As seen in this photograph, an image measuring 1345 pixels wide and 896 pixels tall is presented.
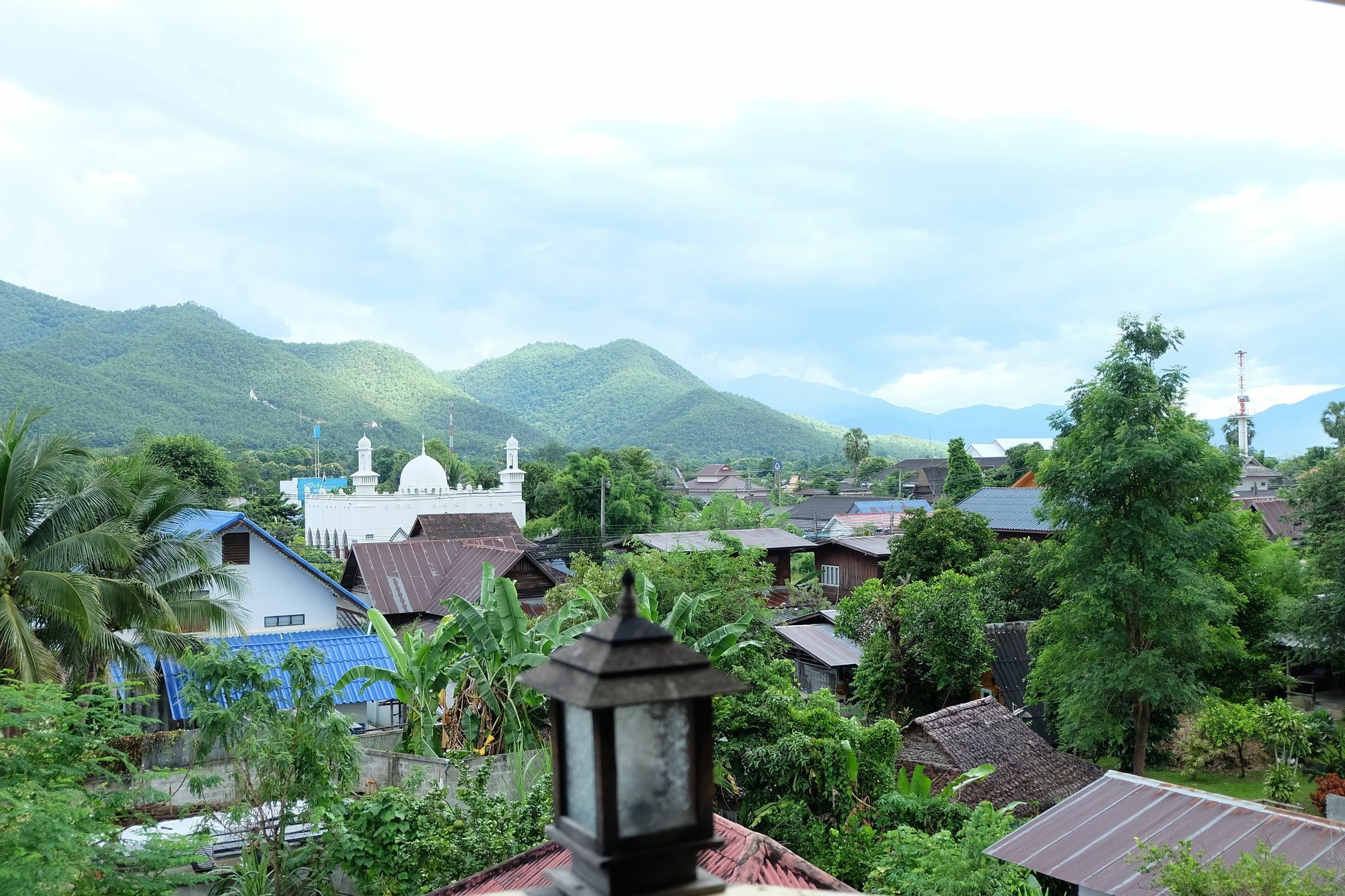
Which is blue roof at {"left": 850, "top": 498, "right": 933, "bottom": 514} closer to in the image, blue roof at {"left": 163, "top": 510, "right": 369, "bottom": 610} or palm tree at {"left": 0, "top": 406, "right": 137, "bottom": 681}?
blue roof at {"left": 163, "top": 510, "right": 369, "bottom": 610}

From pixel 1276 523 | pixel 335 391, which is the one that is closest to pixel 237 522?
pixel 1276 523

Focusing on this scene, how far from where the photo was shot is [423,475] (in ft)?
188

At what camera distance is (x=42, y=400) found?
74.4 m

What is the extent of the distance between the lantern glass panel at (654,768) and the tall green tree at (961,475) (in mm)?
46784

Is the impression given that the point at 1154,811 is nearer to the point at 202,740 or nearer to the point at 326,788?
the point at 326,788

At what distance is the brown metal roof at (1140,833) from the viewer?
857cm

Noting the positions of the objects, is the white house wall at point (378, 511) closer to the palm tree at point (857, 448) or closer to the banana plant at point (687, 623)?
the banana plant at point (687, 623)

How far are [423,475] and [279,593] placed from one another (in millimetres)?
38911

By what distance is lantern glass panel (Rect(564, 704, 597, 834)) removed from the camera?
244cm

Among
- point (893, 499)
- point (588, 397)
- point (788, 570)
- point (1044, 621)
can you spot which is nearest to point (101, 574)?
point (1044, 621)

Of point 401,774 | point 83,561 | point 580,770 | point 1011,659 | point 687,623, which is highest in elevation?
point 580,770

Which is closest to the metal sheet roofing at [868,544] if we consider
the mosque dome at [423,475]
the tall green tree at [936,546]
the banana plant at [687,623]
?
the tall green tree at [936,546]

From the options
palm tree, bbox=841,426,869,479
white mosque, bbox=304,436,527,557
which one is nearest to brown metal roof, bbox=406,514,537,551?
white mosque, bbox=304,436,527,557

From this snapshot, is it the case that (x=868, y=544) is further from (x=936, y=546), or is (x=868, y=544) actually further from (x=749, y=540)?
(x=936, y=546)
